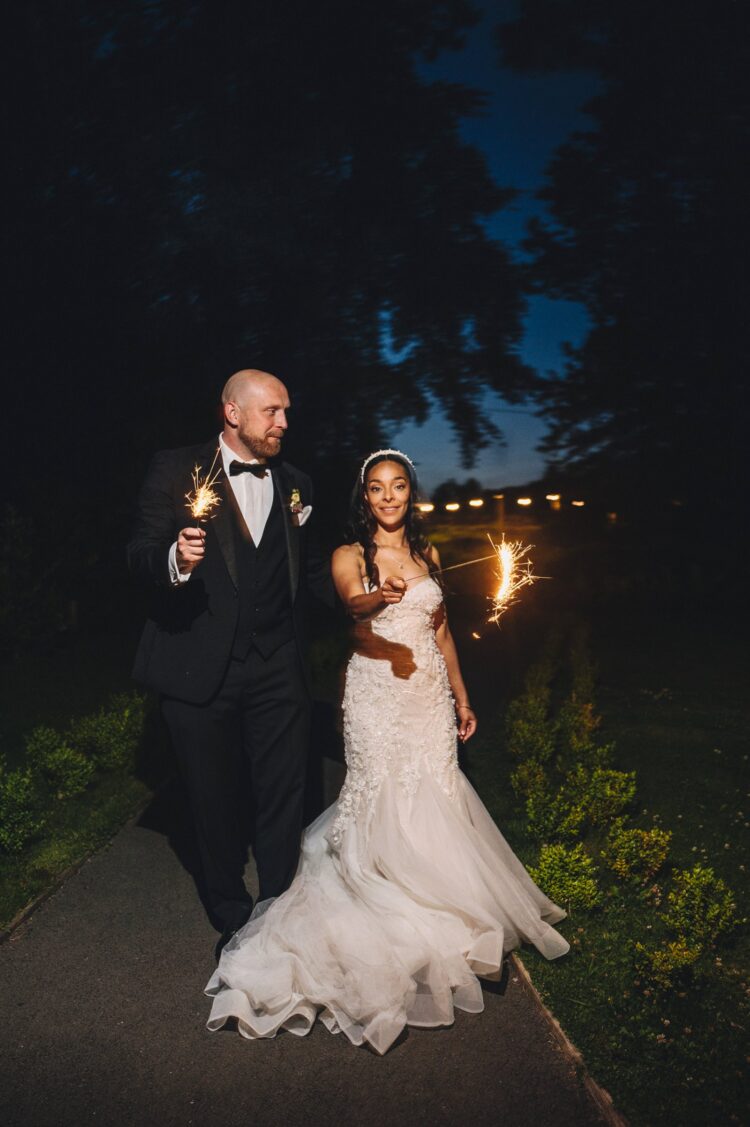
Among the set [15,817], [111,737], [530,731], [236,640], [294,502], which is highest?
[294,502]

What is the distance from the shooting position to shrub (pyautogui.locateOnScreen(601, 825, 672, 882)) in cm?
452

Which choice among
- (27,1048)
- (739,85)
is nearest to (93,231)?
(739,85)

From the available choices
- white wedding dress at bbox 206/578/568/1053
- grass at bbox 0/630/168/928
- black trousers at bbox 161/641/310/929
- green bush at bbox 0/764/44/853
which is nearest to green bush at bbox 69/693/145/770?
grass at bbox 0/630/168/928

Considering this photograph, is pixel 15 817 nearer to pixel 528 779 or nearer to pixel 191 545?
pixel 191 545

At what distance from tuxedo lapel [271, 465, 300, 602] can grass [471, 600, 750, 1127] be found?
2274 millimetres

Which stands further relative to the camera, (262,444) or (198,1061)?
(262,444)

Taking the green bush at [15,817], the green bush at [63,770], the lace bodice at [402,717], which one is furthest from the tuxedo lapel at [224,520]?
the green bush at [63,770]

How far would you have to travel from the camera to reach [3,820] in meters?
5.17

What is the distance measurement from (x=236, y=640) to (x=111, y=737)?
373 cm

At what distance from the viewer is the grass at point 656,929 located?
2.97 metres

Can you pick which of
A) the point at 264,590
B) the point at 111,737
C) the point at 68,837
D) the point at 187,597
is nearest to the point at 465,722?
the point at 264,590

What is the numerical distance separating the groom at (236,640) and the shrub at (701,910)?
2.00m

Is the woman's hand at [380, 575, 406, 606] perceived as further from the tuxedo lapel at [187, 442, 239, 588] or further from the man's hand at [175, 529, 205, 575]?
the tuxedo lapel at [187, 442, 239, 588]

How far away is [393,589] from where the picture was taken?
3.32 metres
